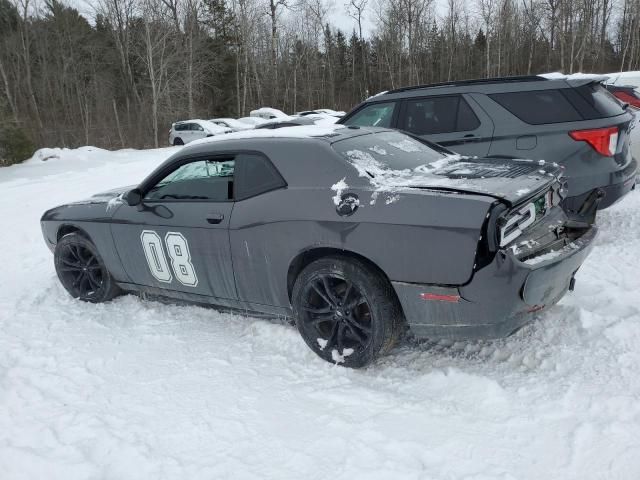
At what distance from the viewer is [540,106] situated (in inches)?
200

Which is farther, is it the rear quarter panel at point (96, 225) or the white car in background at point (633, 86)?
the white car in background at point (633, 86)

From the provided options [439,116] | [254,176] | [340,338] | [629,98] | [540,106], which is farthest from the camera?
[629,98]

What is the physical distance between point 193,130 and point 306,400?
22.1 m

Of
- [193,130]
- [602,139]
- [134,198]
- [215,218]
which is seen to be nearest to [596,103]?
[602,139]

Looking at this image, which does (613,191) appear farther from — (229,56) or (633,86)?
(229,56)

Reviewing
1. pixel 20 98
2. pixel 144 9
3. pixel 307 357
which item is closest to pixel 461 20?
pixel 144 9

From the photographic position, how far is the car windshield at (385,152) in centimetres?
323

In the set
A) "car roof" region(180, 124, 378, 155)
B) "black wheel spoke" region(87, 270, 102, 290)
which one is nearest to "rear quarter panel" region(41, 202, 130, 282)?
"black wheel spoke" region(87, 270, 102, 290)

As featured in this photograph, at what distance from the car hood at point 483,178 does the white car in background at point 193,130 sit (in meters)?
20.0

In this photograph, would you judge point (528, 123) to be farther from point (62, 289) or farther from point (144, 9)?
point (144, 9)

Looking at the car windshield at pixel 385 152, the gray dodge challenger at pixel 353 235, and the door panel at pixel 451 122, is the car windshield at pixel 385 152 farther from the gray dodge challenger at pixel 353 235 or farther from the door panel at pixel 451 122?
the door panel at pixel 451 122

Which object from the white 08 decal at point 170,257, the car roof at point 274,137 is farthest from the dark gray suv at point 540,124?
the white 08 decal at point 170,257

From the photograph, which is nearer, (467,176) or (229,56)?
(467,176)

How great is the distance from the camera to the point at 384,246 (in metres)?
2.79
